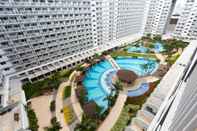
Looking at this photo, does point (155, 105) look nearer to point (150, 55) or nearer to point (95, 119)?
point (95, 119)

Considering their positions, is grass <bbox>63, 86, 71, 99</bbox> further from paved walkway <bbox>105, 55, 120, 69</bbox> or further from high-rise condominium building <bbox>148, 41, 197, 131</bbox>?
high-rise condominium building <bbox>148, 41, 197, 131</bbox>

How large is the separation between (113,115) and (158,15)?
59.1 metres

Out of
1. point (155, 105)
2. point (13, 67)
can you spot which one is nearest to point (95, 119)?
point (155, 105)

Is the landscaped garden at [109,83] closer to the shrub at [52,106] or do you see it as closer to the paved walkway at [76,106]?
the shrub at [52,106]

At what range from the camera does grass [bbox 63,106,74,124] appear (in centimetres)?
2553

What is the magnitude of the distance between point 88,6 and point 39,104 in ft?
103

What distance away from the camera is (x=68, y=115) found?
26641 mm

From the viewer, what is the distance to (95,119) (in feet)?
81.5

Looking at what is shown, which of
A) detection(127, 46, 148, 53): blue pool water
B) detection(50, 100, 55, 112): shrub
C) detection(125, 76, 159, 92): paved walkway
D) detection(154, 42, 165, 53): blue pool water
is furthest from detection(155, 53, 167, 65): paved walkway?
detection(50, 100, 55, 112): shrub

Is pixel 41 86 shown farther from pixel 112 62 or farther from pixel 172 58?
pixel 172 58

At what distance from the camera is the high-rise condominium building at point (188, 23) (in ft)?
181

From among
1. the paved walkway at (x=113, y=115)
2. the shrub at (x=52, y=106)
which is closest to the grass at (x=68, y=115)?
the shrub at (x=52, y=106)

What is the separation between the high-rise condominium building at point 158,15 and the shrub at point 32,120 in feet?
219

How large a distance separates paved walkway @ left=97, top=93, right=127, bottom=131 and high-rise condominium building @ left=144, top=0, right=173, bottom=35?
5180 cm
